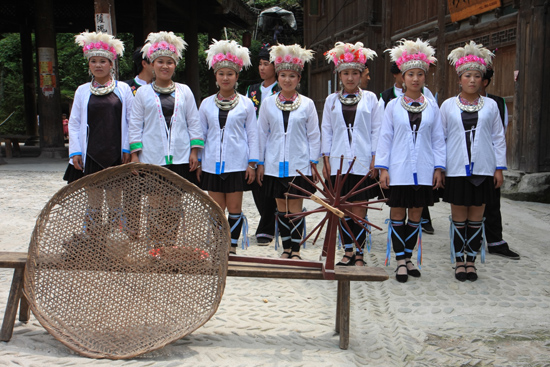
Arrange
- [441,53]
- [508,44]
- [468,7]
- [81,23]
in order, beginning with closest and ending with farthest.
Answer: [508,44] → [468,7] → [441,53] → [81,23]

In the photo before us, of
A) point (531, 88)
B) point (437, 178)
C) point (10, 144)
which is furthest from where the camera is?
point (10, 144)

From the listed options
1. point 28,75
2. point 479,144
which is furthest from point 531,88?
point 28,75

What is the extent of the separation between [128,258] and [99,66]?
6.48 ft

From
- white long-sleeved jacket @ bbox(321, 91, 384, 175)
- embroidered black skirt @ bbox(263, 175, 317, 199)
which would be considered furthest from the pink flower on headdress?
embroidered black skirt @ bbox(263, 175, 317, 199)

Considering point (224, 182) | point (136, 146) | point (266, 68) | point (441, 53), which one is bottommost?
point (224, 182)

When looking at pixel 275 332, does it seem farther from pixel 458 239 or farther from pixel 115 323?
pixel 458 239

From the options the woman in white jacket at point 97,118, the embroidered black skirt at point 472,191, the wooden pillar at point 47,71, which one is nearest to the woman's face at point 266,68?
the woman in white jacket at point 97,118

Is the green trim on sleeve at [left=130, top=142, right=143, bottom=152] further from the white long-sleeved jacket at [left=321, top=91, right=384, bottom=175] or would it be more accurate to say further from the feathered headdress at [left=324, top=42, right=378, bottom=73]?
the feathered headdress at [left=324, top=42, right=378, bottom=73]

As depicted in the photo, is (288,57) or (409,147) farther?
(288,57)

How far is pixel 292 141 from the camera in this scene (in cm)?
438

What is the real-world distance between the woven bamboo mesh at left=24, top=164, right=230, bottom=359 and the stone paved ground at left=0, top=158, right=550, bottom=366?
18 cm

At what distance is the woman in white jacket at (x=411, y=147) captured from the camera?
4.09 metres

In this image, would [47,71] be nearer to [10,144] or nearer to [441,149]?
[10,144]

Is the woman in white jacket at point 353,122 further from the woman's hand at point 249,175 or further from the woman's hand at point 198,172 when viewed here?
the woman's hand at point 198,172
